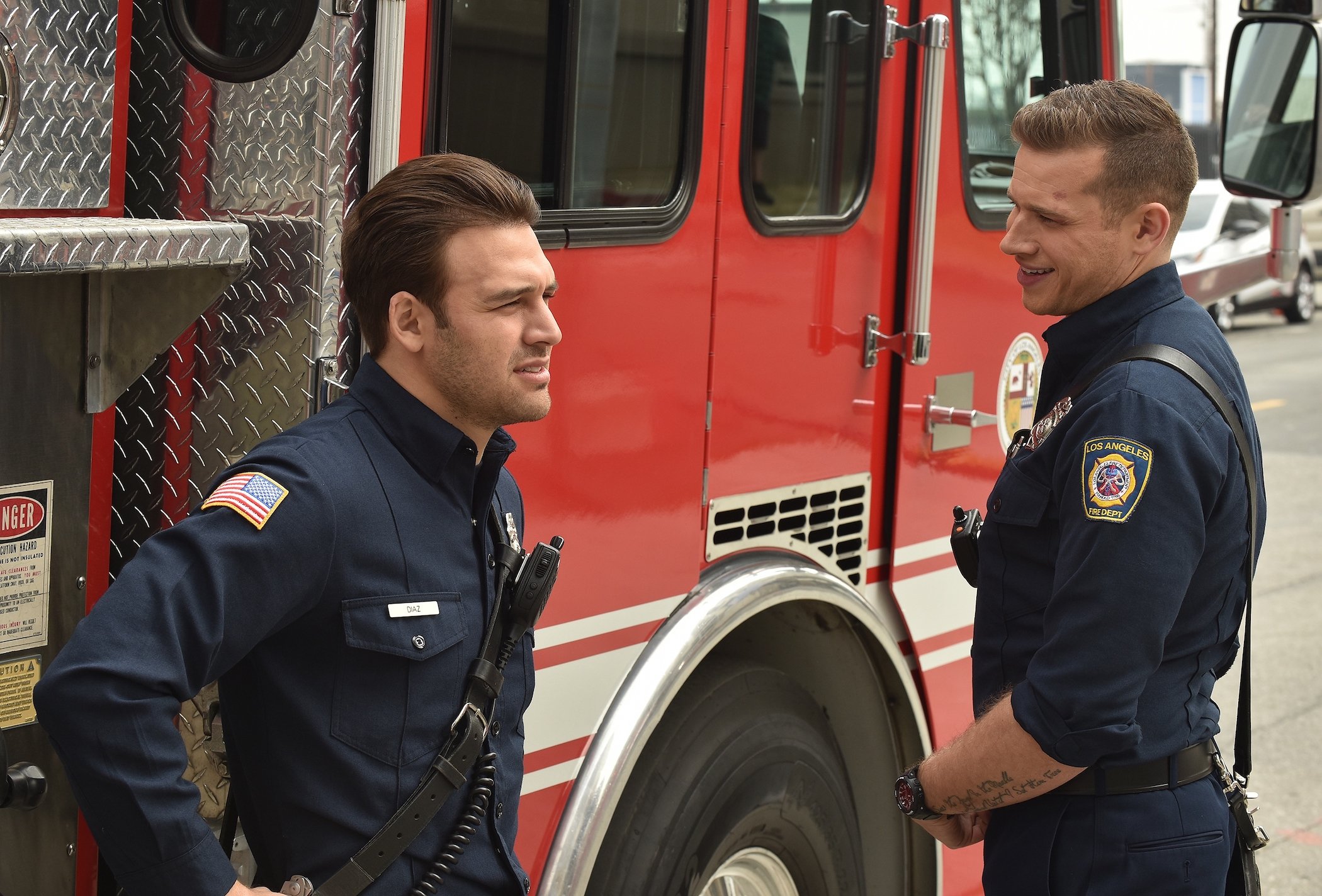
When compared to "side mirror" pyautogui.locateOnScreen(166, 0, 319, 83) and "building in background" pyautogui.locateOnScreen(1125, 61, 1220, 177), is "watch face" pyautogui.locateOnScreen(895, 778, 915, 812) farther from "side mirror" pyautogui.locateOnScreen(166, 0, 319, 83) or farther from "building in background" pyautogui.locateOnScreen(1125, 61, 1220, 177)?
"building in background" pyautogui.locateOnScreen(1125, 61, 1220, 177)

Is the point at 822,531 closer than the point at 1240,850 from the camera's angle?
No

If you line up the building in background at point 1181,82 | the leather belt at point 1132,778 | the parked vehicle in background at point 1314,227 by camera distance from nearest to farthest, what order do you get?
the leather belt at point 1132,778, the parked vehicle in background at point 1314,227, the building in background at point 1181,82

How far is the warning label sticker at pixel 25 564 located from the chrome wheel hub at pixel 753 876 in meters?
1.39

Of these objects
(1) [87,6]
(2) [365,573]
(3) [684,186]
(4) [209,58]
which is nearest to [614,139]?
(3) [684,186]

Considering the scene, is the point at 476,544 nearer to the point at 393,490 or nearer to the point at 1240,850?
the point at 393,490

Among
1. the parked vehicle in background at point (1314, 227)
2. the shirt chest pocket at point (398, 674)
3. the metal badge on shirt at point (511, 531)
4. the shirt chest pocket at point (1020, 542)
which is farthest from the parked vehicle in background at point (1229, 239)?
A: the shirt chest pocket at point (398, 674)

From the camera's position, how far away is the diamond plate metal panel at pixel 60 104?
1.70 meters

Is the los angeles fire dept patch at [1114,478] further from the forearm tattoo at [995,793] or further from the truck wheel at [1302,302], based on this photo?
the truck wheel at [1302,302]

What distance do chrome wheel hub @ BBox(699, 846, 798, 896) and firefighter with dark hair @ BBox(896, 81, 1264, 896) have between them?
0.67 m

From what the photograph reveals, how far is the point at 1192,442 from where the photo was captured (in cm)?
184

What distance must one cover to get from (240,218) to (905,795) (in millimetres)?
1219

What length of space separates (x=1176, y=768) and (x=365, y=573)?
1146 mm

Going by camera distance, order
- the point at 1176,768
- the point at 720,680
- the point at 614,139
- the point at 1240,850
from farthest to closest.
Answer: the point at 720,680 → the point at 614,139 → the point at 1240,850 → the point at 1176,768

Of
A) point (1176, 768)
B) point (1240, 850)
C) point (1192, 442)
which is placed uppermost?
point (1192, 442)
